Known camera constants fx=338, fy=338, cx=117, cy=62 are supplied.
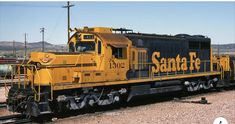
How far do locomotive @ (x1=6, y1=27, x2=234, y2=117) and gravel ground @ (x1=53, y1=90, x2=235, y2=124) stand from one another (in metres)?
0.82

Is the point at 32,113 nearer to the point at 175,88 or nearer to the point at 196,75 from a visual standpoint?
the point at 175,88

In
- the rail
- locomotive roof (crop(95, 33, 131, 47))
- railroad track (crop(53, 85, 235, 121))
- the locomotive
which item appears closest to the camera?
the locomotive

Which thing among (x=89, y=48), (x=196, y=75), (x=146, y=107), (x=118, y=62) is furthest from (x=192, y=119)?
(x=196, y=75)

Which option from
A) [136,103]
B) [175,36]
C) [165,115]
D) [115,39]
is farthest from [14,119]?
[175,36]

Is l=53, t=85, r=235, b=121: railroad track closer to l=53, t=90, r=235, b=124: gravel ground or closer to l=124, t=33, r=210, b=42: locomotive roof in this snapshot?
l=53, t=90, r=235, b=124: gravel ground

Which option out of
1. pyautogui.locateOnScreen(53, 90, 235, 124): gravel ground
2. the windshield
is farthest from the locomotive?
pyautogui.locateOnScreen(53, 90, 235, 124): gravel ground

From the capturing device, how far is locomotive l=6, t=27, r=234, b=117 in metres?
12.8

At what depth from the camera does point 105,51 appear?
14477mm

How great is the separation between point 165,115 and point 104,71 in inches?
125

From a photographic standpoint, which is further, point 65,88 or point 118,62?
point 118,62

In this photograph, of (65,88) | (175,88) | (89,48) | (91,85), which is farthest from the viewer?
(175,88)

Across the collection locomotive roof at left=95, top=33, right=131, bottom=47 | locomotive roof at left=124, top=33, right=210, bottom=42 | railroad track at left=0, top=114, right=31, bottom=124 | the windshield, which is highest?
locomotive roof at left=124, top=33, right=210, bottom=42

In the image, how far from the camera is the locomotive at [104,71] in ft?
41.9

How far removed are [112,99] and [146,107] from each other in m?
1.71
